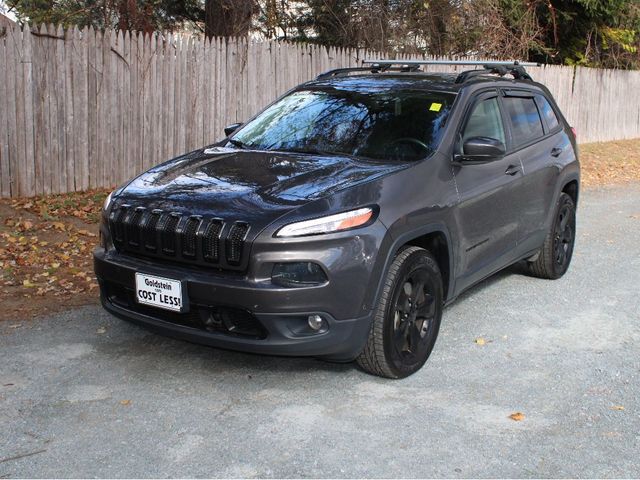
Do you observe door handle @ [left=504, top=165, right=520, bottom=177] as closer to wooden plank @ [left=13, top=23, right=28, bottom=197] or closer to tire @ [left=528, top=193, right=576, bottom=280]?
tire @ [left=528, top=193, right=576, bottom=280]

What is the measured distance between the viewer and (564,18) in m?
20.2

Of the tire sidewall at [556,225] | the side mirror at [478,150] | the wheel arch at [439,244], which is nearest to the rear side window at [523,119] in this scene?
the tire sidewall at [556,225]

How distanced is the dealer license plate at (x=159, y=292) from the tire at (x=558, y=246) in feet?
12.0

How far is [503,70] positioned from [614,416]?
314 centimetres

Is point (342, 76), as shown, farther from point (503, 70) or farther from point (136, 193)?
point (136, 193)

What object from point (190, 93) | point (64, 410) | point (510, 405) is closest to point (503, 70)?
point (510, 405)

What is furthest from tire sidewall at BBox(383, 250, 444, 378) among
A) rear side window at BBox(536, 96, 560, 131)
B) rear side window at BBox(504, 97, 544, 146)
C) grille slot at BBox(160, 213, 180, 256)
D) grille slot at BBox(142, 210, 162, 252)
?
rear side window at BBox(536, 96, 560, 131)

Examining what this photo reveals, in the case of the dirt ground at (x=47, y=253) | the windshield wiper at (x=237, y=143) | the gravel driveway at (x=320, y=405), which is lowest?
the gravel driveway at (x=320, y=405)

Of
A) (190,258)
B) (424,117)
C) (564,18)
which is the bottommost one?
(190,258)

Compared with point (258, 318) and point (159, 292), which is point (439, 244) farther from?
point (159, 292)

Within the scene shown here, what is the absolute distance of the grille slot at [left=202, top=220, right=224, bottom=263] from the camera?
4.11 metres

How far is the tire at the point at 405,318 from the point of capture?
14.3ft

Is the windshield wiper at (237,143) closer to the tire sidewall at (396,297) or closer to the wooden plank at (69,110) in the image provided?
the tire sidewall at (396,297)

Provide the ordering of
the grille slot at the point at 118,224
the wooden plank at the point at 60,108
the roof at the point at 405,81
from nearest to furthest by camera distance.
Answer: the grille slot at the point at 118,224, the roof at the point at 405,81, the wooden plank at the point at 60,108
